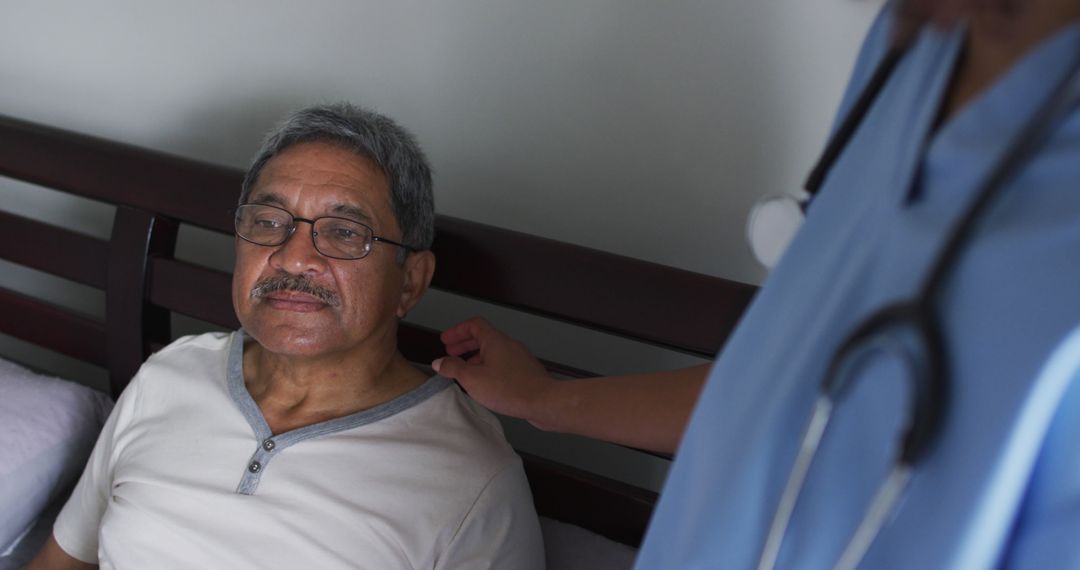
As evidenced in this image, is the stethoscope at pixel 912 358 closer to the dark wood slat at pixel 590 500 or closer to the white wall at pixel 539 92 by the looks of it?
the white wall at pixel 539 92

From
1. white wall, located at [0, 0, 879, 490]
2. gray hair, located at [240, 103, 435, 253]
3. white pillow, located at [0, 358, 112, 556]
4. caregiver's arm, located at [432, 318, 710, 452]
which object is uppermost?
white wall, located at [0, 0, 879, 490]

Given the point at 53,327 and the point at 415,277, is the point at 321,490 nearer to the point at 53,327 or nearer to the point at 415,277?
the point at 415,277

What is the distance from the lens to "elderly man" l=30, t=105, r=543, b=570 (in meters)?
1.27

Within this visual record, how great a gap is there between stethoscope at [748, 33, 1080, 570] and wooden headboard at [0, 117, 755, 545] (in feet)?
2.52

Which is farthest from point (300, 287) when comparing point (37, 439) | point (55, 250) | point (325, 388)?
point (55, 250)

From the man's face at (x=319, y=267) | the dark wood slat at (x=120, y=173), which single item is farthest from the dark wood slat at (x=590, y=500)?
the dark wood slat at (x=120, y=173)

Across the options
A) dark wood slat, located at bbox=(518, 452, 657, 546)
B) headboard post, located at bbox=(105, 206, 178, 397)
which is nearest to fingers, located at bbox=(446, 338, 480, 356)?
dark wood slat, located at bbox=(518, 452, 657, 546)

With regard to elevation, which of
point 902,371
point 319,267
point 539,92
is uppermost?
point 539,92

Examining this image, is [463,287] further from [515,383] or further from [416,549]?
[416,549]

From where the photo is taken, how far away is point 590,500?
1429 millimetres

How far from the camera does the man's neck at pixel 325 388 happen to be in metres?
1.39

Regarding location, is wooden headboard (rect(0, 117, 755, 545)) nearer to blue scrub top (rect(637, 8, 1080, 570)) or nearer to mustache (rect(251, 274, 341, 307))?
mustache (rect(251, 274, 341, 307))

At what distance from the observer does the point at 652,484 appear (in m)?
1.59

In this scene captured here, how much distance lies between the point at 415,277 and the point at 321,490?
13.2 inches
